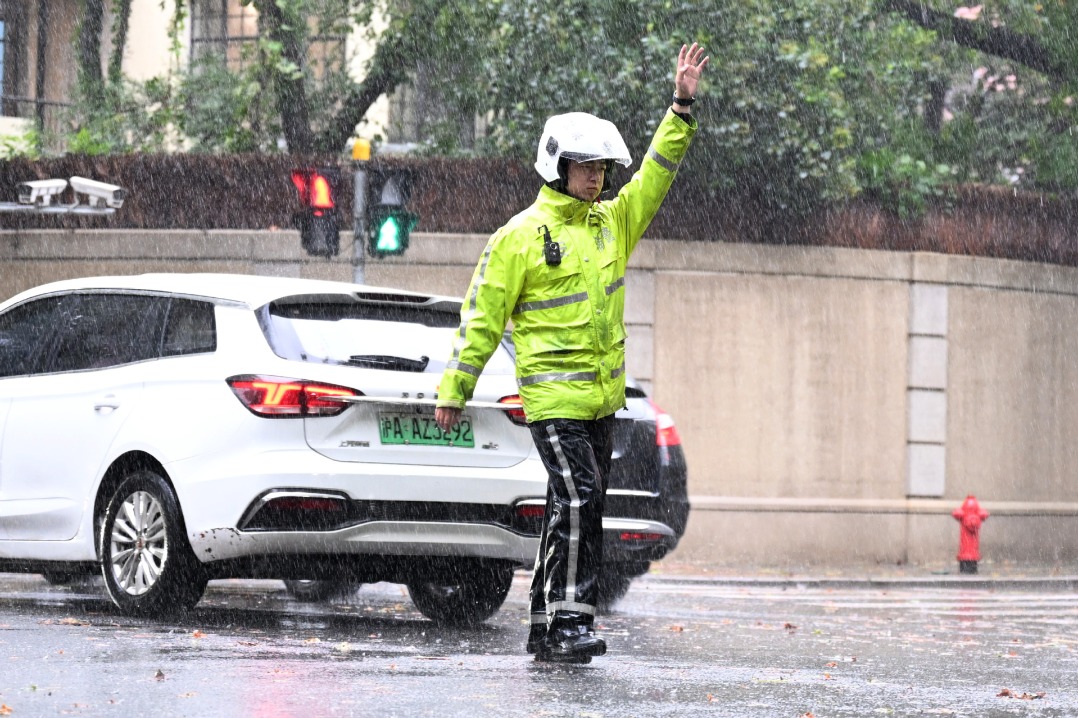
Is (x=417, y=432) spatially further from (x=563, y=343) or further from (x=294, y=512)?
(x=563, y=343)

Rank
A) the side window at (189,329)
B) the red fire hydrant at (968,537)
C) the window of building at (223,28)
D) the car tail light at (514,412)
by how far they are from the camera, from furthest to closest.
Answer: the window of building at (223,28)
the red fire hydrant at (968,537)
the side window at (189,329)
the car tail light at (514,412)

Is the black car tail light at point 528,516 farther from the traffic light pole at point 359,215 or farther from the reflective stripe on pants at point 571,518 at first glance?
the traffic light pole at point 359,215

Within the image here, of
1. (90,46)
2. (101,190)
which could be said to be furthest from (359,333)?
(90,46)

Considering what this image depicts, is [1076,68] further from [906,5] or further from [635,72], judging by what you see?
[635,72]

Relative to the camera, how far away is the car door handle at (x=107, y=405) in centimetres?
830

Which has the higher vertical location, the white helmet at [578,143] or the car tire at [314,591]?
the white helmet at [578,143]

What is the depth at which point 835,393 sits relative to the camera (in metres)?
17.8

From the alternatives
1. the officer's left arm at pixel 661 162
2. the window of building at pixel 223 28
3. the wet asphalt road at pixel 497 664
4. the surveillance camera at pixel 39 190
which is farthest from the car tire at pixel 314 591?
the window of building at pixel 223 28

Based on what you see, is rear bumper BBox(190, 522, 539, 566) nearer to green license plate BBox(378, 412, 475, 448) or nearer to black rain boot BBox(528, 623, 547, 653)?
green license plate BBox(378, 412, 475, 448)

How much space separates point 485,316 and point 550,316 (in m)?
0.23

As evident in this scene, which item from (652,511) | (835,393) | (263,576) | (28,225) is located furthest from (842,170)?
(263,576)

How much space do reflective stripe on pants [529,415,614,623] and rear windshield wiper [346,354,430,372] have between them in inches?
46.6

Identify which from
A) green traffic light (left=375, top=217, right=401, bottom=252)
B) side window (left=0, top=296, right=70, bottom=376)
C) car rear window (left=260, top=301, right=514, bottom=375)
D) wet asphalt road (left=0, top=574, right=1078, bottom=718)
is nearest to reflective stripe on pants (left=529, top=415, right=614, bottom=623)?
wet asphalt road (left=0, top=574, right=1078, bottom=718)

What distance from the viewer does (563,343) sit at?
6.80m
